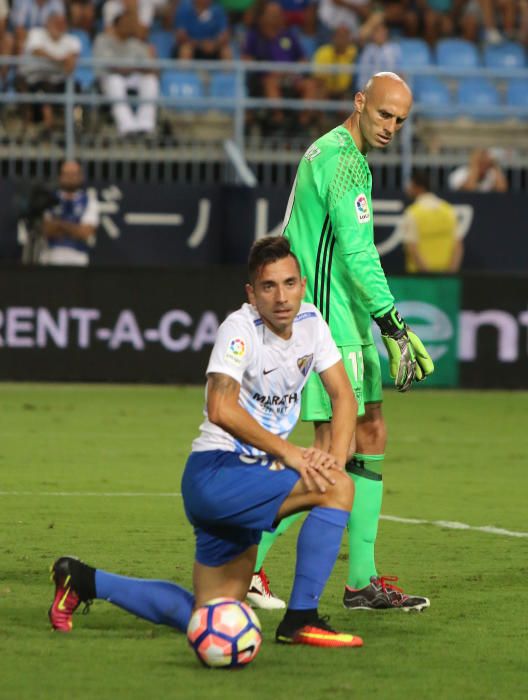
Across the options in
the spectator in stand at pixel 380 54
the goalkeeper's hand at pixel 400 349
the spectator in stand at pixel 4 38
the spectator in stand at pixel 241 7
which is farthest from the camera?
the spectator in stand at pixel 241 7

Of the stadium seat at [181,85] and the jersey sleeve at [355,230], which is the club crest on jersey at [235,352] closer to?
the jersey sleeve at [355,230]

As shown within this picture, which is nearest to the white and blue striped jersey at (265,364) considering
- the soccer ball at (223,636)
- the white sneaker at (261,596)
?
the soccer ball at (223,636)

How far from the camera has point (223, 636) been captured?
5.66 meters

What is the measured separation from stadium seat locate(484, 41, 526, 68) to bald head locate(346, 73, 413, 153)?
50.6ft

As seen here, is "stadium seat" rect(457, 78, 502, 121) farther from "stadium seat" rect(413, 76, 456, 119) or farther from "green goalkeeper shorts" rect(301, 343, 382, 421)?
"green goalkeeper shorts" rect(301, 343, 382, 421)

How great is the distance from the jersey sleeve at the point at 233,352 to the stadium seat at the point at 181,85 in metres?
14.5

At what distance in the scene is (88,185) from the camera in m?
19.1

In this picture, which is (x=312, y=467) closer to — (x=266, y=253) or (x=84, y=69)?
(x=266, y=253)

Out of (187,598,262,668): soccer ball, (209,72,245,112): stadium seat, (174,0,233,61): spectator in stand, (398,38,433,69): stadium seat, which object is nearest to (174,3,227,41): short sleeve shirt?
(174,0,233,61): spectator in stand

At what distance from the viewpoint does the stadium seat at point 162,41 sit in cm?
2139

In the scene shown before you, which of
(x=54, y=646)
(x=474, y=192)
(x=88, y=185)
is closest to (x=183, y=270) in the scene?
(x=88, y=185)

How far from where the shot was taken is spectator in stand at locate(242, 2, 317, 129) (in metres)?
20.3

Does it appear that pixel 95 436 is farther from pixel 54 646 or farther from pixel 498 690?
pixel 498 690

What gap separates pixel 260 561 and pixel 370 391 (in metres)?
0.89
